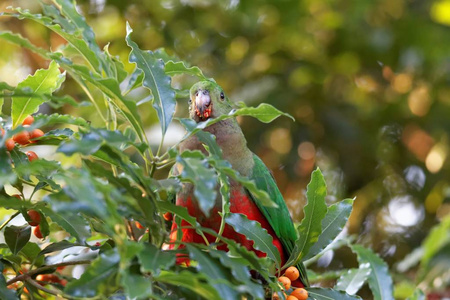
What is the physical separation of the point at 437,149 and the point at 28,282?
13.4ft

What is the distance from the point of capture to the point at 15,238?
166cm

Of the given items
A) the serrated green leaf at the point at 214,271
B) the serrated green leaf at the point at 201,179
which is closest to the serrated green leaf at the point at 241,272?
the serrated green leaf at the point at 214,271

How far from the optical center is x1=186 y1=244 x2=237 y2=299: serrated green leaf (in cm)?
126

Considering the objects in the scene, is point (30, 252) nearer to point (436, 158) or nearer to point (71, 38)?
point (71, 38)

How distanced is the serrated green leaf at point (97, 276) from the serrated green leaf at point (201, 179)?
0.19 m

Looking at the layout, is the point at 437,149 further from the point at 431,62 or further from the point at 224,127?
the point at 224,127

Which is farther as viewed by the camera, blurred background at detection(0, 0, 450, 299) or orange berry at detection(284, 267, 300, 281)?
blurred background at detection(0, 0, 450, 299)

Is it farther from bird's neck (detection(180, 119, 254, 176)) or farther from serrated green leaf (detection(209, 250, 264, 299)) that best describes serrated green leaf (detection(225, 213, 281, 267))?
bird's neck (detection(180, 119, 254, 176))

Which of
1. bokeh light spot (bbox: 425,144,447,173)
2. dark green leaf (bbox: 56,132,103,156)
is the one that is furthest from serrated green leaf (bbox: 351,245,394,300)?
bokeh light spot (bbox: 425,144,447,173)

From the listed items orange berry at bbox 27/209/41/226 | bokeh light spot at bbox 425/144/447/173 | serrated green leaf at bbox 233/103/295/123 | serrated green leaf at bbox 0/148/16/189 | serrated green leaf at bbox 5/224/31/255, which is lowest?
bokeh light spot at bbox 425/144/447/173

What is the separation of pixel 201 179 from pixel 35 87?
2.16 ft

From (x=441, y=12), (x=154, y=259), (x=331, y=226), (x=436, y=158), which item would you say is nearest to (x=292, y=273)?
(x=331, y=226)

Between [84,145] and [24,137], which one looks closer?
[84,145]

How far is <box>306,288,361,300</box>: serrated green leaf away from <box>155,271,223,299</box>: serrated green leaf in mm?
485
